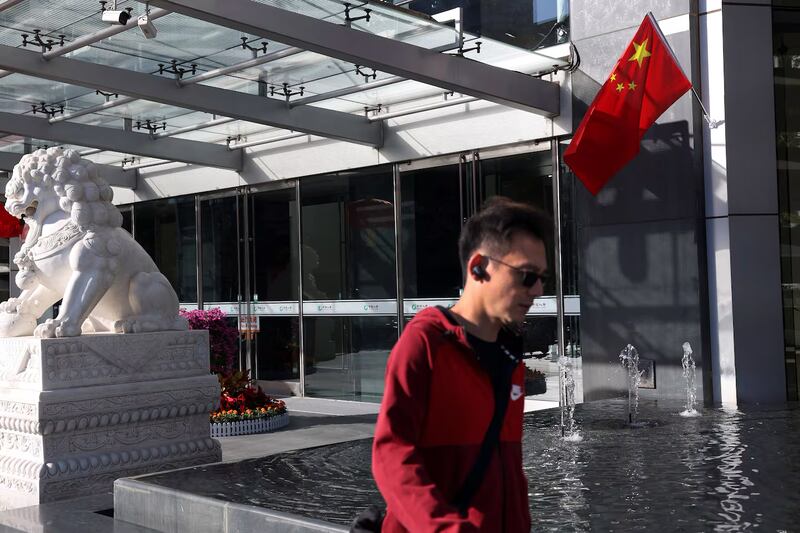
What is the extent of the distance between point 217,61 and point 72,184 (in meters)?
5.18

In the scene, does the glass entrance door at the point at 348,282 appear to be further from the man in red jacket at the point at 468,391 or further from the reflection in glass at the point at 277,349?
the man in red jacket at the point at 468,391

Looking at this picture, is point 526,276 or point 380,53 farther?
point 380,53

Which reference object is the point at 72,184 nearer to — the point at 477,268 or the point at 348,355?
the point at 477,268

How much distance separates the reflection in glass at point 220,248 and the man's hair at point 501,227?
50.5 feet

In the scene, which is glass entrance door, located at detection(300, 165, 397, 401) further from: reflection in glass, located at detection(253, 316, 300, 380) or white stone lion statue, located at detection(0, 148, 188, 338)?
white stone lion statue, located at detection(0, 148, 188, 338)

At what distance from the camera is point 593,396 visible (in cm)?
1182

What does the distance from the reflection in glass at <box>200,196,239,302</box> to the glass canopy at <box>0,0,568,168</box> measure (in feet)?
7.09

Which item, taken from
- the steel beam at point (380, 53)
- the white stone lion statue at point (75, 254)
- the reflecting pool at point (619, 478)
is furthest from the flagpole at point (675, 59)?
the white stone lion statue at point (75, 254)

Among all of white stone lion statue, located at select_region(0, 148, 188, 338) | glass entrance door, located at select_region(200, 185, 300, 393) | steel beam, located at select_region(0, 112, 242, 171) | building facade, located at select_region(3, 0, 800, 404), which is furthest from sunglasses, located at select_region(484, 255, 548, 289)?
steel beam, located at select_region(0, 112, 242, 171)

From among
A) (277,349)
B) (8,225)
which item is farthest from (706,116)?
(8,225)

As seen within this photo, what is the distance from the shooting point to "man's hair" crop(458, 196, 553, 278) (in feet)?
7.95

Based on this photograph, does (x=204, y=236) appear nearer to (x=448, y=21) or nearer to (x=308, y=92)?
(x=308, y=92)

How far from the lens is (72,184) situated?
794 centimetres

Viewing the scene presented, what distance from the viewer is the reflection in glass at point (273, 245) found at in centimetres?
1659
